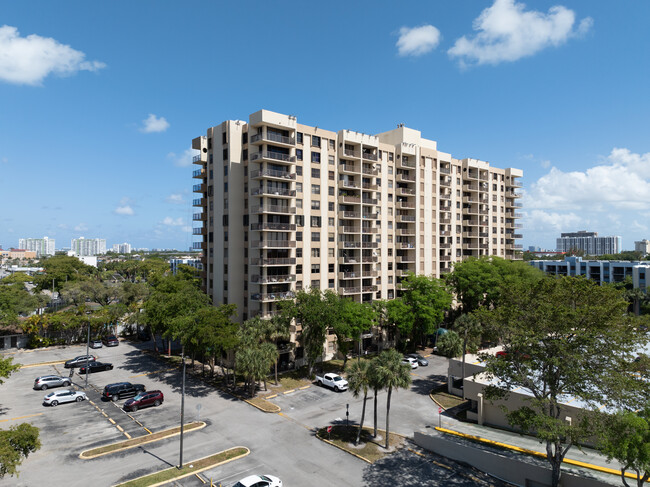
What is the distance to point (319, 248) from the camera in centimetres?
6234

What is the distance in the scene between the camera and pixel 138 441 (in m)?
34.3

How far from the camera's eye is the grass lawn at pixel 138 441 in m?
32.2

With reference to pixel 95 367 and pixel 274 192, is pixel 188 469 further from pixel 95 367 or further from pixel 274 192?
pixel 274 192

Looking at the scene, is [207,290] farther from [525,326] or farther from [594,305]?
[594,305]

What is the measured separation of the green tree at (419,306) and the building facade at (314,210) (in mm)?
7173

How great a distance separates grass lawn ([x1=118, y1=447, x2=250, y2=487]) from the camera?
2773 centimetres

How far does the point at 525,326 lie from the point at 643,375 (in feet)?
25.9

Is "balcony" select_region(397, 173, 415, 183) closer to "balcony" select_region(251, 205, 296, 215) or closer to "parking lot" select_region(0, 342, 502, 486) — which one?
"balcony" select_region(251, 205, 296, 215)

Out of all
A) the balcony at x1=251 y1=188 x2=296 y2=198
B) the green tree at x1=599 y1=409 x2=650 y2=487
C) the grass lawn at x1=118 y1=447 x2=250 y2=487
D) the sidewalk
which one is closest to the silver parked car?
the grass lawn at x1=118 y1=447 x2=250 y2=487

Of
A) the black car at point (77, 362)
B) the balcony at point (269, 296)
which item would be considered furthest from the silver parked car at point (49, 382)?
the balcony at point (269, 296)

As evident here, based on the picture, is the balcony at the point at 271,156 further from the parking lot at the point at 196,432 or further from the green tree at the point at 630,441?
the green tree at the point at 630,441

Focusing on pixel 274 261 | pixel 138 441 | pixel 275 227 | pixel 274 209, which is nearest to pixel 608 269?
pixel 274 261

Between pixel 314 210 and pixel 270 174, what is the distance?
9.88 metres

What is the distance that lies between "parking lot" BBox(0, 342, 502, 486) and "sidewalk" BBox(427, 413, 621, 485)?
3390 millimetres
